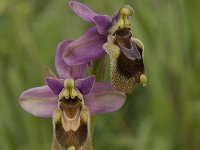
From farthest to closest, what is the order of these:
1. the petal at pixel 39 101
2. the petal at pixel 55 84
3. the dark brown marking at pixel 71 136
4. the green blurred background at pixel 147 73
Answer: the green blurred background at pixel 147 73
the petal at pixel 39 101
the petal at pixel 55 84
the dark brown marking at pixel 71 136

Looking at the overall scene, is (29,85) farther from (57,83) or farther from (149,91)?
(57,83)

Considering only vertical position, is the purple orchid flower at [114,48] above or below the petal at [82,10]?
below

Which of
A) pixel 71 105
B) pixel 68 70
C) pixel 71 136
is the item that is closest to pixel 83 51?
pixel 68 70

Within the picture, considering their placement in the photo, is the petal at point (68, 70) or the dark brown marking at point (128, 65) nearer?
the dark brown marking at point (128, 65)

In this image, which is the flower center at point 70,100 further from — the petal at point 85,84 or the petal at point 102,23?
the petal at point 102,23

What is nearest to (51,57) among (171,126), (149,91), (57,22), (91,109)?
(57,22)

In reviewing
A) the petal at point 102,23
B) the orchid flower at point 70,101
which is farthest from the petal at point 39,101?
the petal at point 102,23

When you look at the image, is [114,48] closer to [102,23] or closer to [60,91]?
[102,23]
